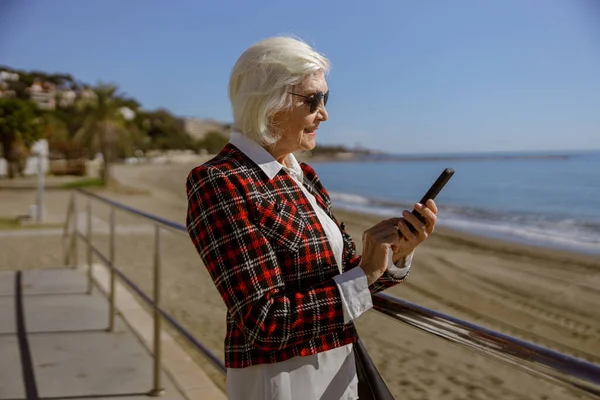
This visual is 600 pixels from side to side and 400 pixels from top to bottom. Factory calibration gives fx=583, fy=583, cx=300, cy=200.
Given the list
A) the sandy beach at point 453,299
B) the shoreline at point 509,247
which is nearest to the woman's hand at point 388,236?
the sandy beach at point 453,299

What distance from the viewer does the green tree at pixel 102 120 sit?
26.6 meters

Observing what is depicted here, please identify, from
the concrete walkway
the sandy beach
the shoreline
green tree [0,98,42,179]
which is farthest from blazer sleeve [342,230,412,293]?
green tree [0,98,42,179]

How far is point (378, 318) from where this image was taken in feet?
19.4

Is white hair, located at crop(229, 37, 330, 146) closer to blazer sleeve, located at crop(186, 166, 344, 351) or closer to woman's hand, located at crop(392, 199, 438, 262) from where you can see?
blazer sleeve, located at crop(186, 166, 344, 351)

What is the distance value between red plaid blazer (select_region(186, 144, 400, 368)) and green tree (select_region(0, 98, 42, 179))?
2818cm

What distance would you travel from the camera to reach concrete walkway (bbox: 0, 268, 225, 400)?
9.64 feet

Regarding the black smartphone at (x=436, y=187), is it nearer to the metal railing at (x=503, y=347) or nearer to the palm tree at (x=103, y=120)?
the metal railing at (x=503, y=347)

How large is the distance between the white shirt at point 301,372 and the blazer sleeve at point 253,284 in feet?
0.24

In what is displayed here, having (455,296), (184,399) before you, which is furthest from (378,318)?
(184,399)

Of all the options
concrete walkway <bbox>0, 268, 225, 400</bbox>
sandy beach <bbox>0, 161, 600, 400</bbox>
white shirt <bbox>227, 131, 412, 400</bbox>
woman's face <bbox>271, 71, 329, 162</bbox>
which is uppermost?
woman's face <bbox>271, 71, 329, 162</bbox>

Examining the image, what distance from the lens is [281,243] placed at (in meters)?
1.08

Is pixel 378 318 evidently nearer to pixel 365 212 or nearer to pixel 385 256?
pixel 385 256

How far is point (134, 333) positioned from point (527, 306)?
5.79 metres

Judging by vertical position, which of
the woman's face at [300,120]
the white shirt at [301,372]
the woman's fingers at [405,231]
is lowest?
the white shirt at [301,372]
